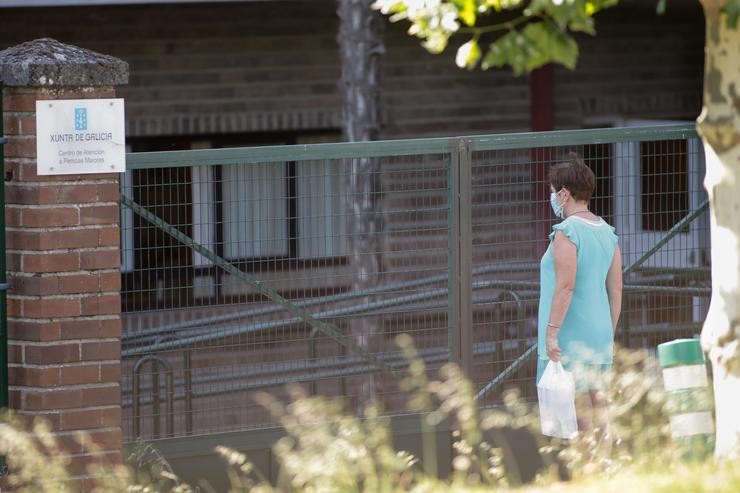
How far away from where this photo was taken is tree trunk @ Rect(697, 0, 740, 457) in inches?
223

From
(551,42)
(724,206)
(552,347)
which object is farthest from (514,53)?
(552,347)

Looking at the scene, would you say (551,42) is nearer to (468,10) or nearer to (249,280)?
(468,10)

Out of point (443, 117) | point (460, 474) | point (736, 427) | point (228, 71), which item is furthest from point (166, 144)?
point (736, 427)

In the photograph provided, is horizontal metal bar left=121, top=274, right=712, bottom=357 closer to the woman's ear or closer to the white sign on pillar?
the woman's ear

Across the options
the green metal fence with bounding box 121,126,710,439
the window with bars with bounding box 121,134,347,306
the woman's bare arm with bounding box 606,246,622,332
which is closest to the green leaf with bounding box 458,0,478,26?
the green metal fence with bounding box 121,126,710,439

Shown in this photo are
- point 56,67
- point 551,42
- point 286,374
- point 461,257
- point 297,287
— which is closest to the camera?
point 551,42

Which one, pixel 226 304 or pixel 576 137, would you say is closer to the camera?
pixel 226 304

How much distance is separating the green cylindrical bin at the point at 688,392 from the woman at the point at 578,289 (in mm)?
302

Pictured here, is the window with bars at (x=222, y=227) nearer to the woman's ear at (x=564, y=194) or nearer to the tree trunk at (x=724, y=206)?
the woman's ear at (x=564, y=194)

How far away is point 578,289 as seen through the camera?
263 inches

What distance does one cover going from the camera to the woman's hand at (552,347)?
6.53m

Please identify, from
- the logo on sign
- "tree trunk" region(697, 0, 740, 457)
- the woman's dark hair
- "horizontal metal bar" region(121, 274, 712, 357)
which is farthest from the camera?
"horizontal metal bar" region(121, 274, 712, 357)

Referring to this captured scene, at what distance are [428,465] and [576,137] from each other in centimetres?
179

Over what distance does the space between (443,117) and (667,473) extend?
7.69 m
